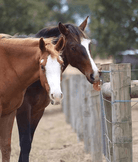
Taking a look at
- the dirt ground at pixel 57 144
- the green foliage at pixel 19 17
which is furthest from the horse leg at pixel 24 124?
the green foliage at pixel 19 17

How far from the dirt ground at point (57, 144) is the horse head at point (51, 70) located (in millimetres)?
1113

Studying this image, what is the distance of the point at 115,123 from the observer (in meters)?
3.34

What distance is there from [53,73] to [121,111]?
86 cm

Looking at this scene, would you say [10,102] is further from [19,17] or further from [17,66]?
[19,17]

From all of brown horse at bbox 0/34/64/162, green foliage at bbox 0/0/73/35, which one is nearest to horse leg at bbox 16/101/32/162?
brown horse at bbox 0/34/64/162

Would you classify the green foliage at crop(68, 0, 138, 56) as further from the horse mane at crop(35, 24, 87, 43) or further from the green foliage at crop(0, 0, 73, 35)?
the horse mane at crop(35, 24, 87, 43)

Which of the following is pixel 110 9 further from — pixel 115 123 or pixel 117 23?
pixel 115 123

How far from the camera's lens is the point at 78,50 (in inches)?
157

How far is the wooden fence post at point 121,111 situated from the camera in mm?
3287

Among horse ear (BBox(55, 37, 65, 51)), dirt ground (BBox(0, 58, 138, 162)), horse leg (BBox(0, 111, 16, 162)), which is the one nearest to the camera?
horse ear (BBox(55, 37, 65, 51))

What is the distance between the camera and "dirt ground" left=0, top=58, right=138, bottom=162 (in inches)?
214

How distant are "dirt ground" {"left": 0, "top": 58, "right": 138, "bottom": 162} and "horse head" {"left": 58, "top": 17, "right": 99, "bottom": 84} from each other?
2.91 ft

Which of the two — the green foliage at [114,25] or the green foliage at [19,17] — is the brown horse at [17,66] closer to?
the green foliage at [114,25]

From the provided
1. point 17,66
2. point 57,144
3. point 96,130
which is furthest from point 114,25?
point 17,66
